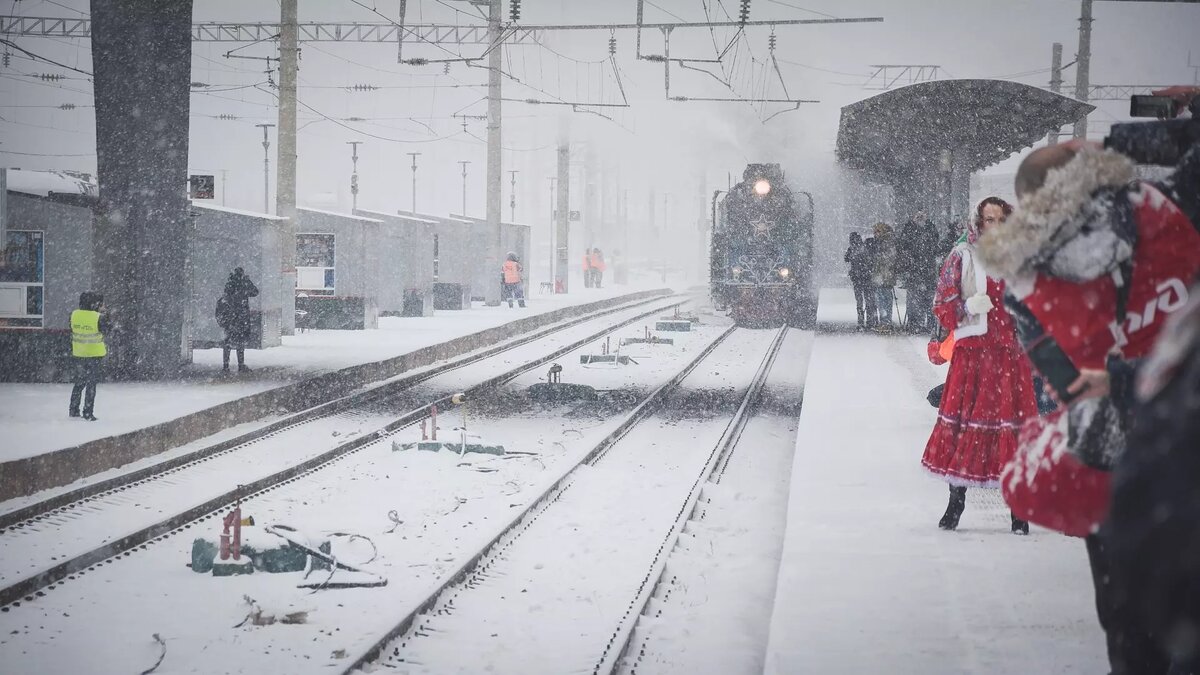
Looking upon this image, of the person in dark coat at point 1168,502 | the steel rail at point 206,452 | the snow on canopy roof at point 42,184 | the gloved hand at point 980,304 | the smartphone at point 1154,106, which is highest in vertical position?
the snow on canopy roof at point 42,184

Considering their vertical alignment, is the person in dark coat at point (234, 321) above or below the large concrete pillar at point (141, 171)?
below

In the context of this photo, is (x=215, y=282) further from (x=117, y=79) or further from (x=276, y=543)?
(x=276, y=543)

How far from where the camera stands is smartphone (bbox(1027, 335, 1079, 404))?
2.85m

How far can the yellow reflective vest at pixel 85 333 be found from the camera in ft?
38.5

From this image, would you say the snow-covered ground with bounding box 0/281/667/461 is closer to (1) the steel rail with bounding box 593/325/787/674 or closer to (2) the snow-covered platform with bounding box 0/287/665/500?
(2) the snow-covered platform with bounding box 0/287/665/500

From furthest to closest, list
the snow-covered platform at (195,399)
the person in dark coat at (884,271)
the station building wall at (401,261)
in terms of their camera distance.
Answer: the station building wall at (401,261), the person in dark coat at (884,271), the snow-covered platform at (195,399)

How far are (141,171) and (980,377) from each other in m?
12.7

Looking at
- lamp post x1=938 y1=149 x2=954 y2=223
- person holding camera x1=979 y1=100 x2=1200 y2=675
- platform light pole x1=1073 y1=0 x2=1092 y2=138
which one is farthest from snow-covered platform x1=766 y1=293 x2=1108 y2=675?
platform light pole x1=1073 y1=0 x2=1092 y2=138

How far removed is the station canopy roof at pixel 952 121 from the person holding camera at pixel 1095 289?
1364 centimetres

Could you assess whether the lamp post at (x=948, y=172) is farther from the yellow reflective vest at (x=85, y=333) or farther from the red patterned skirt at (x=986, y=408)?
the red patterned skirt at (x=986, y=408)

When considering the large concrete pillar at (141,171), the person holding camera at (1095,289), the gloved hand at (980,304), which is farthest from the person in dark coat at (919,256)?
the person holding camera at (1095,289)

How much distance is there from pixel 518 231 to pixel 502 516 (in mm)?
28878

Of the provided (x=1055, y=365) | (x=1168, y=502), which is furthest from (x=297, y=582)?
(x=1168, y=502)

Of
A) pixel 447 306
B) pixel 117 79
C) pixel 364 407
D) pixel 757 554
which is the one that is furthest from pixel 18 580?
pixel 447 306
